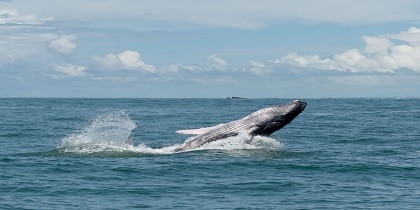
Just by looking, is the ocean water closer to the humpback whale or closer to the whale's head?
the humpback whale

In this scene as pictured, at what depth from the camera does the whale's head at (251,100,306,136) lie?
3225cm

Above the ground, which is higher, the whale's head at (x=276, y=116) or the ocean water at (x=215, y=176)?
the whale's head at (x=276, y=116)

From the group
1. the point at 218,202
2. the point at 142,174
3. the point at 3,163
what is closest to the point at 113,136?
the point at 3,163

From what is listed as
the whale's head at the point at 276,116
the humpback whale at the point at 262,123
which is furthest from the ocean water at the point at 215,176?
the whale's head at the point at 276,116

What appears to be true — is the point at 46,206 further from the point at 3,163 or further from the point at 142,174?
the point at 3,163

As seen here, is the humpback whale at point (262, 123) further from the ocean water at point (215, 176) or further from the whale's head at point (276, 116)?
the ocean water at point (215, 176)

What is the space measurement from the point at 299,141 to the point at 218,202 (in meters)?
20.3

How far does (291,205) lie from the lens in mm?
21094

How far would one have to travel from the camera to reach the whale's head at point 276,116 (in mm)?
32250

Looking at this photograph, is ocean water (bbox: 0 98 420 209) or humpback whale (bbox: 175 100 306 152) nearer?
ocean water (bbox: 0 98 420 209)

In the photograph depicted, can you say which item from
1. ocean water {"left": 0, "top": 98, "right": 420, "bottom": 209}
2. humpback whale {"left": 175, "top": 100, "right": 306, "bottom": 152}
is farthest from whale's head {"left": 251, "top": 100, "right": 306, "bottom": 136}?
ocean water {"left": 0, "top": 98, "right": 420, "bottom": 209}

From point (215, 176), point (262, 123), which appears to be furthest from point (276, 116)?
point (215, 176)

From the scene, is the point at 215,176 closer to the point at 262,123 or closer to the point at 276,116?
the point at 262,123

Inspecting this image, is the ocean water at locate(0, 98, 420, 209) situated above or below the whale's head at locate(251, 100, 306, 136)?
below
